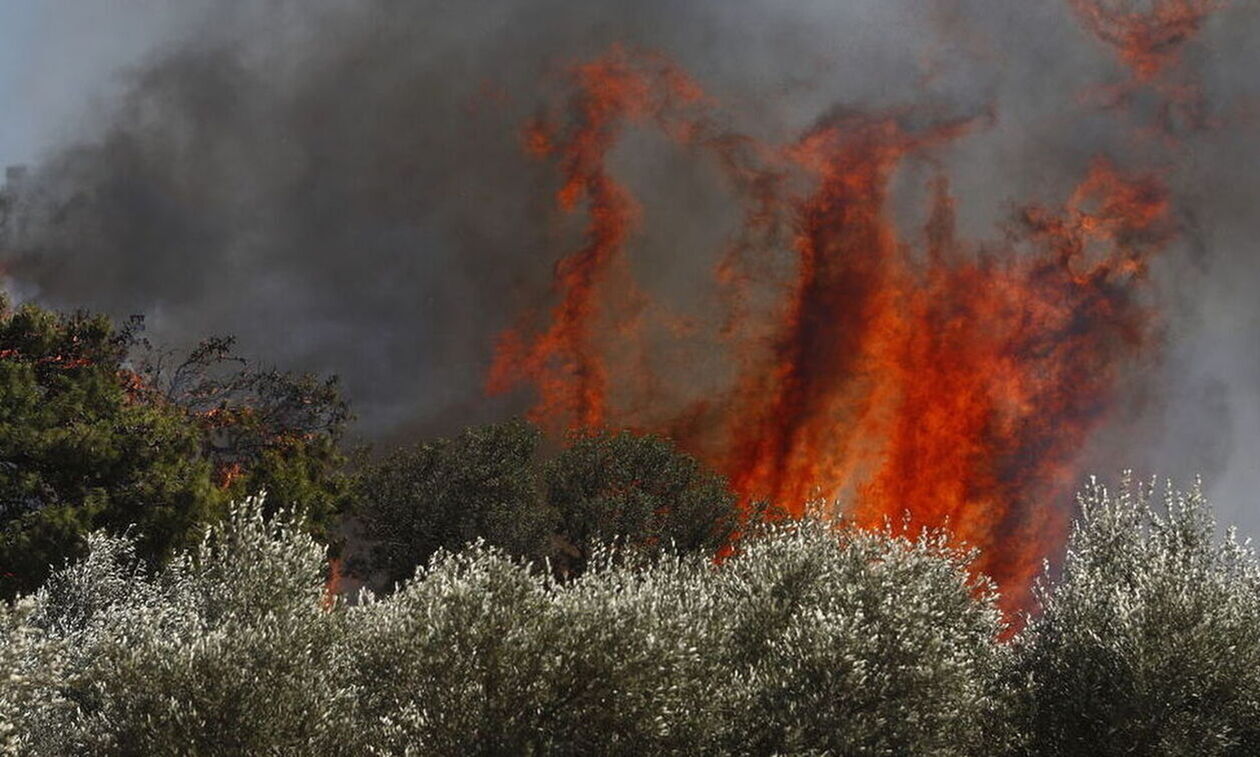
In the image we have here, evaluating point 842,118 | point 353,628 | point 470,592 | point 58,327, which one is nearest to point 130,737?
point 353,628

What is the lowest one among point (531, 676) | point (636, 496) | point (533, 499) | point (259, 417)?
point (531, 676)

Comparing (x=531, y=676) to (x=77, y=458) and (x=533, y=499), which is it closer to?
(x=77, y=458)

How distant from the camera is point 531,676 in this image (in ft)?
90.4

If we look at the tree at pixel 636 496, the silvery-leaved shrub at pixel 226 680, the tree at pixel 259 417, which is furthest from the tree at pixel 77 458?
the tree at pixel 636 496

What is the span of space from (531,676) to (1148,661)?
15.6 meters

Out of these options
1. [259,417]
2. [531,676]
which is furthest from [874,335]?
[531,676]

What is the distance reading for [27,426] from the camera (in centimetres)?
4978

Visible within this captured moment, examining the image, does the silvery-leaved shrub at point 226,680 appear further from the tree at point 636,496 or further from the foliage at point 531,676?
the tree at point 636,496

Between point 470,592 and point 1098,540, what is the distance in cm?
2107

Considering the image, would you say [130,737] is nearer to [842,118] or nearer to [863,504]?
[863,504]

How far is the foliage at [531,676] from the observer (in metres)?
27.5

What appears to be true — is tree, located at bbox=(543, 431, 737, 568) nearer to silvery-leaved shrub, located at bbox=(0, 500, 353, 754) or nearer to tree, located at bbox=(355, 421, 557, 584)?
tree, located at bbox=(355, 421, 557, 584)

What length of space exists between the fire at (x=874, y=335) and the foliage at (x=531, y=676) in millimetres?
62306

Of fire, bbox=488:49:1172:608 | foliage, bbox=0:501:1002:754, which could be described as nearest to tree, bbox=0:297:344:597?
foliage, bbox=0:501:1002:754
